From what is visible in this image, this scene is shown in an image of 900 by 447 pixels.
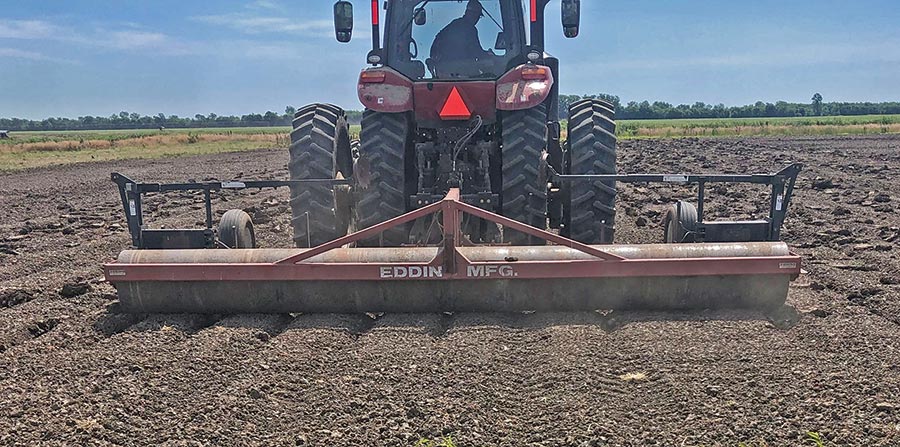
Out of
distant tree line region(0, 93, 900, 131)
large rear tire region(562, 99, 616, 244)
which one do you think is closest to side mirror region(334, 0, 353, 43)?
large rear tire region(562, 99, 616, 244)

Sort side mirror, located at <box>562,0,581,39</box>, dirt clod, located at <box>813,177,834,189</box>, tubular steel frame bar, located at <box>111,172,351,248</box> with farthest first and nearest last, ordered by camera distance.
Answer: dirt clod, located at <box>813,177,834,189</box> → side mirror, located at <box>562,0,581,39</box> → tubular steel frame bar, located at <box>111,172,351,248</box>

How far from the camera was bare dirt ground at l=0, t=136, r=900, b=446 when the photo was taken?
3.40m

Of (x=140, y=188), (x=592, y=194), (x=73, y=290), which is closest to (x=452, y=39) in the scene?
(x=592, y=194)

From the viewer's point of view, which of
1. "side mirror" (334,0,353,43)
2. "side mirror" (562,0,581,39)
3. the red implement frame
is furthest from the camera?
"side mirror" (334,0,353,43)

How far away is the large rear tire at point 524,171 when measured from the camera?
239 inches

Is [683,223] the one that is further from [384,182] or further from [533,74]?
[384,182]

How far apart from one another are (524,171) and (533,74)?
0.78m

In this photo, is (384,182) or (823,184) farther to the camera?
(823,184)

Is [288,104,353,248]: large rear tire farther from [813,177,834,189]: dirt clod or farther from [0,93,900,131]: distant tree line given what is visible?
[0,93,900,131]: distant tree line

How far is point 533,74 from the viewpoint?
20.1 feet

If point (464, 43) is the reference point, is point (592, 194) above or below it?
below

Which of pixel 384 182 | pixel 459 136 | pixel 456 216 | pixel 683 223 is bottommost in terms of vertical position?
pixel 683 223

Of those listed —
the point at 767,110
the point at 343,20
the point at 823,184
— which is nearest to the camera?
the point at 343,20

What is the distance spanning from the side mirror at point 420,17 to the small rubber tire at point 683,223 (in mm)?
2791
